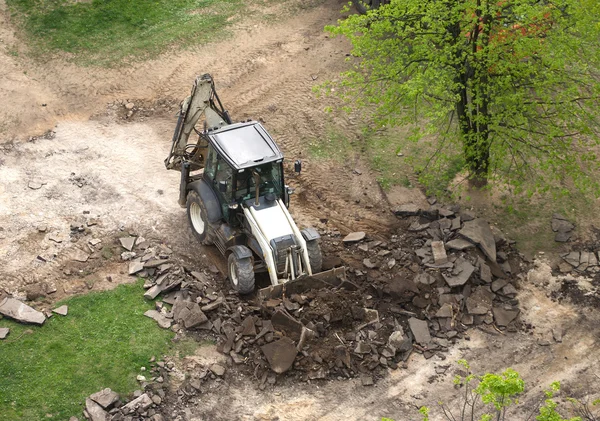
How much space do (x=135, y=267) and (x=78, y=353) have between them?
8.91 feet

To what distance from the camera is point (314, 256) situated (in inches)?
630

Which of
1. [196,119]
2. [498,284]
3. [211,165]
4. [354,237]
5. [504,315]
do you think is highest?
[196,119]

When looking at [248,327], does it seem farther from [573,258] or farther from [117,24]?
[117,24]

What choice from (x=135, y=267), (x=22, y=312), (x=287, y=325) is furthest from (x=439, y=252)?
(x=22, y=312)

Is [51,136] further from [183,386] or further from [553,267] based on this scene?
[553,267]

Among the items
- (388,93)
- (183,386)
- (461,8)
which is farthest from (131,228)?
(461,8)

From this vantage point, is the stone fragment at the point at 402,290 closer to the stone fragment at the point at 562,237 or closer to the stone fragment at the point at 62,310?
the stone fragment at the point at 562,237

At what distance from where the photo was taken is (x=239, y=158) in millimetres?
15930

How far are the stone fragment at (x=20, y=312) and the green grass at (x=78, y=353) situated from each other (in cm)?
15

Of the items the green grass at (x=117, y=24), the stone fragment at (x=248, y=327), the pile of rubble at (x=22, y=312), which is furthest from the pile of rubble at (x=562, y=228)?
the green grass at (x=117, y=24)

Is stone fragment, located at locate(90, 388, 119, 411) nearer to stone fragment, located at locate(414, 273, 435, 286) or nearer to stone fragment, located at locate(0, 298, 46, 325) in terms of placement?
stone fragment, located at locate(0, 298, 46, 325)

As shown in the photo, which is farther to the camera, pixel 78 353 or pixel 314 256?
pixel 314 256

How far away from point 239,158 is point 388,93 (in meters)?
4.17

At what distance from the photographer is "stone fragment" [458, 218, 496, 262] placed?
1705cm
